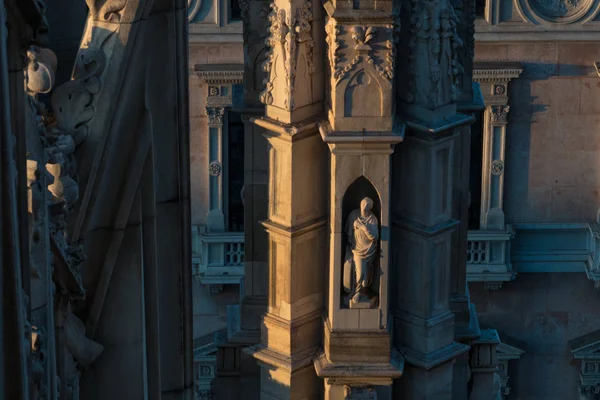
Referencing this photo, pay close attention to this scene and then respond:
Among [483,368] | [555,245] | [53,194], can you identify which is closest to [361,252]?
[483,368]

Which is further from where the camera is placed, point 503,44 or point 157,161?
point 503,44

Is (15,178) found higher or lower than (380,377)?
higher

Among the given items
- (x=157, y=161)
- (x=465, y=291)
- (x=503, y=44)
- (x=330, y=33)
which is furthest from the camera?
(x=503, y=44)

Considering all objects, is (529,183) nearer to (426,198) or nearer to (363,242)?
(426,198)

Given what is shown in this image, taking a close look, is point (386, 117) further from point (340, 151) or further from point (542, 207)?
point (542, 207)

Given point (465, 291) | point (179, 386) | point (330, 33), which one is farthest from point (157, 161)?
point (465, 291)

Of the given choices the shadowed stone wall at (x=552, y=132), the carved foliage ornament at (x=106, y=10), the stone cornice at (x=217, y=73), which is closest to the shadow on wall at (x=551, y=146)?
the shadowed stone wall at (x=552, y=132)

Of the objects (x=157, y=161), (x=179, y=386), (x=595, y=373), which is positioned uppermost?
(x=157, y=161)

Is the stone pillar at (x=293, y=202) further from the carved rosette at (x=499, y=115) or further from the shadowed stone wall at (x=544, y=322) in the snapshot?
the shadowed stone wall at (x=544, y=322)
